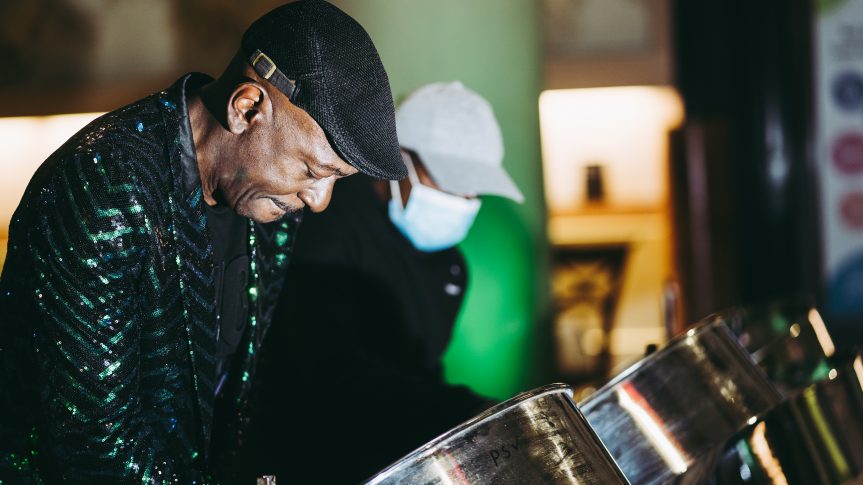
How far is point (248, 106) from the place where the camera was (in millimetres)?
1204

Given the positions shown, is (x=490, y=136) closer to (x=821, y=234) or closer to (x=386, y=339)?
(x=386, y=339)

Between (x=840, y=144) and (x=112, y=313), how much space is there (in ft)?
11.1

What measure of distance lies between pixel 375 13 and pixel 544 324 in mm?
967

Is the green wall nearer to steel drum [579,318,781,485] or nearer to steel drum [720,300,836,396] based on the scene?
steel drum [720,300,836,396]

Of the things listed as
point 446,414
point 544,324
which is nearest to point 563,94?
point 544,324

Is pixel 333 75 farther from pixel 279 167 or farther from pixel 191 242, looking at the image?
pixel 191 242

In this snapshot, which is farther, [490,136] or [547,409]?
[490,136]

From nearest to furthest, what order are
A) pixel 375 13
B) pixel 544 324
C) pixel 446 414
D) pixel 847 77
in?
pixel 446 414, pixel 375 13, pixel 544 324, pixel 847 77

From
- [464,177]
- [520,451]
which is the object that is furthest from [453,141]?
[520,451]

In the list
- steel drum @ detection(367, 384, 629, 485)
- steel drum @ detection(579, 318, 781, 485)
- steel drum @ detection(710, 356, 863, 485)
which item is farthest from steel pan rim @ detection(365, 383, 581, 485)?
steel drum @ detection(710, 356, 863, 485)

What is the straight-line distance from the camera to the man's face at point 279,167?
119 centimetres

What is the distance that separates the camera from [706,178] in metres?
4.04

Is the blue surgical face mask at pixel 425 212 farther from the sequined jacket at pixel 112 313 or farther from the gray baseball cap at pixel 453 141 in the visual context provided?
the sequined jacket at pixel 112 313

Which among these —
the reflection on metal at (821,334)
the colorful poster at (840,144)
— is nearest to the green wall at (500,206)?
the reflection on metal at (821,334)
